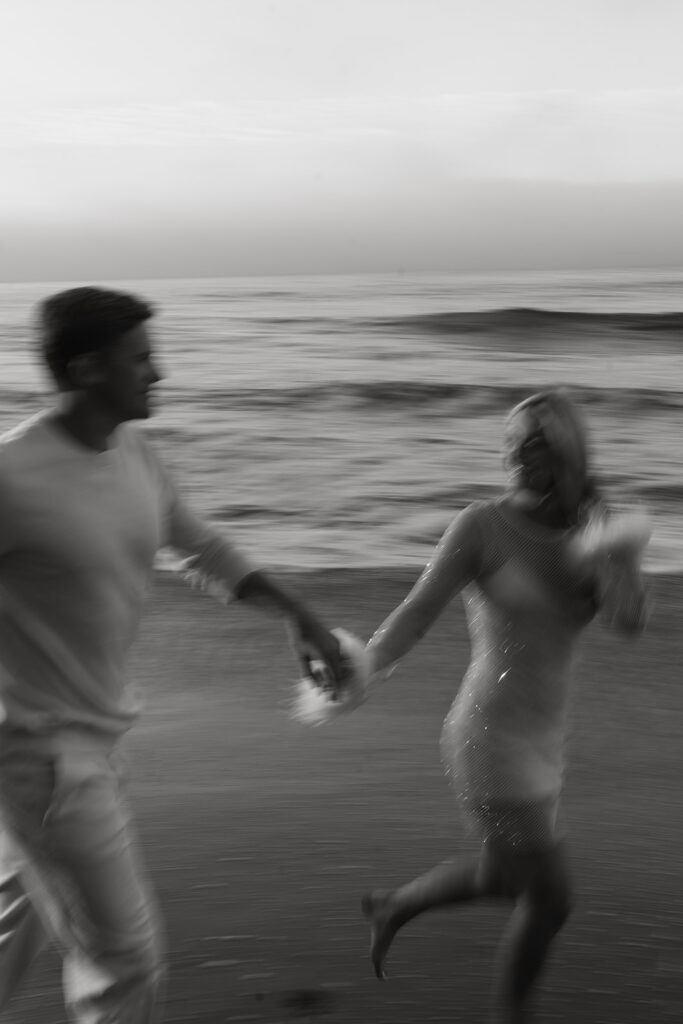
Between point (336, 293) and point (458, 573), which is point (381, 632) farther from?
point (336, 293)

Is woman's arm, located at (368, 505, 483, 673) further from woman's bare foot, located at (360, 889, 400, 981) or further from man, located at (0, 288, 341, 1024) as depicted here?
man, located at (0, 288, 341, 1024)

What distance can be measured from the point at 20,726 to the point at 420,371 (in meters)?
25.7

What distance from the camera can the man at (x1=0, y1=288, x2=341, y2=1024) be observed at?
2.26 m

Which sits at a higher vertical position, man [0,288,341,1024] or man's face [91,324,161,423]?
man's face [91,324,161,423]

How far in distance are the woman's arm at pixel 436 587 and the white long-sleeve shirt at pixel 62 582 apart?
30.2 inches

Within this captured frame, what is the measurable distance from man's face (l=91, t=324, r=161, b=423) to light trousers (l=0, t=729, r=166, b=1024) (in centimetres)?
63

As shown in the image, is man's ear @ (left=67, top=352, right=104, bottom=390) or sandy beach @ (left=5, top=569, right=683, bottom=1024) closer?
man's ear @ (left=67, top=352, right=104, bottom=390)

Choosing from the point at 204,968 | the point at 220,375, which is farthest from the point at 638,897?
the point at 220,375

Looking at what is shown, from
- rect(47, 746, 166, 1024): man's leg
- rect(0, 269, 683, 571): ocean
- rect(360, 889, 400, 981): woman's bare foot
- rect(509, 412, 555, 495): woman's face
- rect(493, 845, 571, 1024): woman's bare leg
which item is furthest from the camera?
rect(0, 269, 683, 571): ocean

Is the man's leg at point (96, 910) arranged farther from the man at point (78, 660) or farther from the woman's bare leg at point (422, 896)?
the woman's bare leg at point (422, 896)

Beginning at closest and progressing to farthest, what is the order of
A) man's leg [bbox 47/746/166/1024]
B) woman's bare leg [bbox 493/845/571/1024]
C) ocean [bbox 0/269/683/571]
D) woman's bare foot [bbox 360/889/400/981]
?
man's leg [bbox 47/746/166/1024] < woman's bare leg [bbox 493/845/571/1024] < woman's bare foot [bbox 360/889/400/981] < ocean [bbox 0/269/683/571]

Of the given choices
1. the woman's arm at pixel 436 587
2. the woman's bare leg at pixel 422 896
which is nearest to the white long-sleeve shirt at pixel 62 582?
the woman's arm at pixel 436 587

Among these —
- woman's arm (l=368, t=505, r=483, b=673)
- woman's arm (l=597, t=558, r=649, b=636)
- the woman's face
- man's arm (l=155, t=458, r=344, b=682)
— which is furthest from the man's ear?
woman's arm (l=597, t=558, r=649, b=636)

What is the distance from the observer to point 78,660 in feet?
7.57
